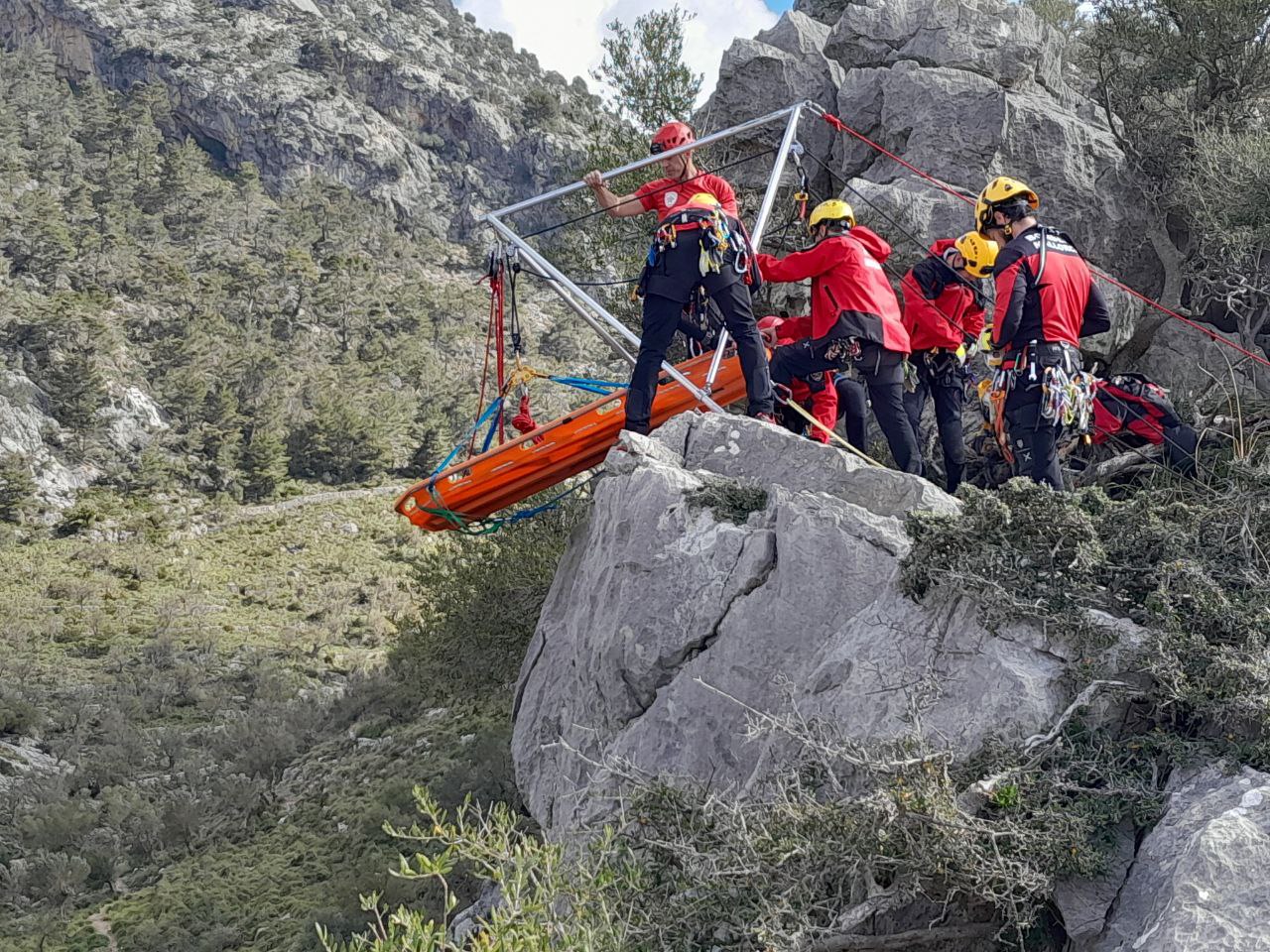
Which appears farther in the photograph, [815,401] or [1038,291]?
[815,401]

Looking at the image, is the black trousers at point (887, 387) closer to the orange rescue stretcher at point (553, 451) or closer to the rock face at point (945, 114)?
the orange rescue stretcher at point (553, 451)

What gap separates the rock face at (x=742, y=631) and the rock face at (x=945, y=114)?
5242mm

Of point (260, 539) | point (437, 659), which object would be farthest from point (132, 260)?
point (437, 659)

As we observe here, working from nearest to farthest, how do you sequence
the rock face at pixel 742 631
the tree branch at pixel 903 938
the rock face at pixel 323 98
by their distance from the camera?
the tree branch at pixel 903 938
the rock face at pixel 742 631
the rock face at pixel 323 98

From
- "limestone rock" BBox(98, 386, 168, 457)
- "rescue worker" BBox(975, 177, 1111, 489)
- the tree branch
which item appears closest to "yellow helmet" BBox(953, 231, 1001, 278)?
"rescue worker" BBox(975, 177, 1111, 489)

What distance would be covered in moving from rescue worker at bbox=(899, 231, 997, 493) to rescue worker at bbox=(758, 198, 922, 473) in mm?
495

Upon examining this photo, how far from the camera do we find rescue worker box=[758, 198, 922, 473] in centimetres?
727

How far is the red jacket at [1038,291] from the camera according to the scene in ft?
20.7

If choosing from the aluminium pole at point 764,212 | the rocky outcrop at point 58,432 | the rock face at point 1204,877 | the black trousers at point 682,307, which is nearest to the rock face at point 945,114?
the aluminium pole at point 764,212

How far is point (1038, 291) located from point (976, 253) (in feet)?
4.53

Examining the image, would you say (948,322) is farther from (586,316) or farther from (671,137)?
(586,316)

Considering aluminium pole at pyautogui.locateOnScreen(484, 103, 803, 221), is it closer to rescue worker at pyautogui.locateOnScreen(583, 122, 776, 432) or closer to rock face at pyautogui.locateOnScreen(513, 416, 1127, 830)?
rescue worker at pyautogui.locateOnScreen(583, 122, 776, 432)

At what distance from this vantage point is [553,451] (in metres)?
8.27

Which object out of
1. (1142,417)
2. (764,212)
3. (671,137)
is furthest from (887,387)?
(671,137)
